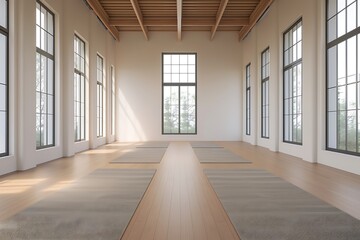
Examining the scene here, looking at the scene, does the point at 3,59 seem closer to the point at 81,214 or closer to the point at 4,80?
the point at 4,80

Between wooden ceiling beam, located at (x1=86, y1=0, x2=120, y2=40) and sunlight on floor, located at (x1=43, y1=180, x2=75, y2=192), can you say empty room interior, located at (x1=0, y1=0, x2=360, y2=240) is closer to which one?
sunlight on floor, located at (x1=43, y1=180, x2=75, y2=192)

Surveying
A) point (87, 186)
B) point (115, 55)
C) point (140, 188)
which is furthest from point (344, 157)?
point (115, 55)

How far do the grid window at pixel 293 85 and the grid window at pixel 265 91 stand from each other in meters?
1.46

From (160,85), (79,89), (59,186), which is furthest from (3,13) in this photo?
(160,85)

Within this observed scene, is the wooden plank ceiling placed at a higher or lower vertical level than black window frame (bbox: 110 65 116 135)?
higher

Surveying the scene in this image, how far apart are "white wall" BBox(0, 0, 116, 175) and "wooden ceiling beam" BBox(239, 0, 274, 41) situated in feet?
15.6

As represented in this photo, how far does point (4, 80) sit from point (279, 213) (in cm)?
440

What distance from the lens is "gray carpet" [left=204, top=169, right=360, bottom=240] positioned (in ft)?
7.39

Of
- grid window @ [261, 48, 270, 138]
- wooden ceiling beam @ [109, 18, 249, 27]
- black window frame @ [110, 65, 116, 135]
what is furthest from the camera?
black window frame @ [110, 65, 116, 135]

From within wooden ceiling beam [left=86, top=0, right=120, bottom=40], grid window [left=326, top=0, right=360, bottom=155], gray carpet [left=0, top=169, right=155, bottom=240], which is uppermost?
wooden ceiling beam [left=86, top=0, right=120, bottom=40]

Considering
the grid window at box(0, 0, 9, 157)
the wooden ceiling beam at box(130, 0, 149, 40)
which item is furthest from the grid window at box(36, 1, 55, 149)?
the wooden ceiling beam at box(130, 0, 149, 40)

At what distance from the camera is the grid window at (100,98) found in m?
10.2

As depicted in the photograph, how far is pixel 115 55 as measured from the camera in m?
12.4

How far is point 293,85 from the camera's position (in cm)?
753
